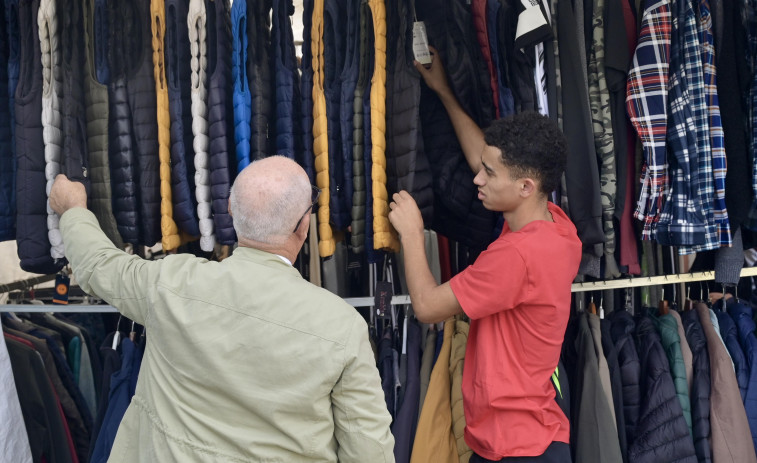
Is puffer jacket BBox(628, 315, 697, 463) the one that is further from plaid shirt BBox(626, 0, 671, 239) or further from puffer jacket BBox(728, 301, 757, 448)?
plaid shirt BBox(626, 0, 671, 239)

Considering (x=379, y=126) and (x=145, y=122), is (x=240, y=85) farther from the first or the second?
(x=379, y=126)

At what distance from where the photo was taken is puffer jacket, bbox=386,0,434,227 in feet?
6.88

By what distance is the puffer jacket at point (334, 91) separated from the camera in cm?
218

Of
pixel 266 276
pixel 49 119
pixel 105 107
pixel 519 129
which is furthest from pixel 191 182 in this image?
pixel 519 129

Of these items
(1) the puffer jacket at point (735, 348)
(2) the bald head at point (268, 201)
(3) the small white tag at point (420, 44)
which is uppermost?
(3) the small white tag at point (420, 44)

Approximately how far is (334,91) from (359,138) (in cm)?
18

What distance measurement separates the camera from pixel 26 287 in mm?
3043

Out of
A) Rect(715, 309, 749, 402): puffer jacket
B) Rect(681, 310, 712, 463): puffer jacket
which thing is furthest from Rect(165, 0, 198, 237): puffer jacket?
Rect(715, 309, 749, 402): puffer jacket

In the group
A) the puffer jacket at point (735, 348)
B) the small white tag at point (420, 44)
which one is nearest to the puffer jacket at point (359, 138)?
the small white tag at point (420, 44)

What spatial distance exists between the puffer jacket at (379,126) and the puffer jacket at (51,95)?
103cm

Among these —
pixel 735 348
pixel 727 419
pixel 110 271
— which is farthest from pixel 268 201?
pixel 735 348

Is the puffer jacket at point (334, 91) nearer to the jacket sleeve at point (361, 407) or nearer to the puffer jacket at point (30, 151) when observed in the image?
the jacket sleeve at point (361, 407)

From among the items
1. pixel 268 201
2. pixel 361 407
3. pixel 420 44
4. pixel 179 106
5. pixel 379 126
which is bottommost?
pixel 361 407

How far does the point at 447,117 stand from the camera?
2.30 meters
